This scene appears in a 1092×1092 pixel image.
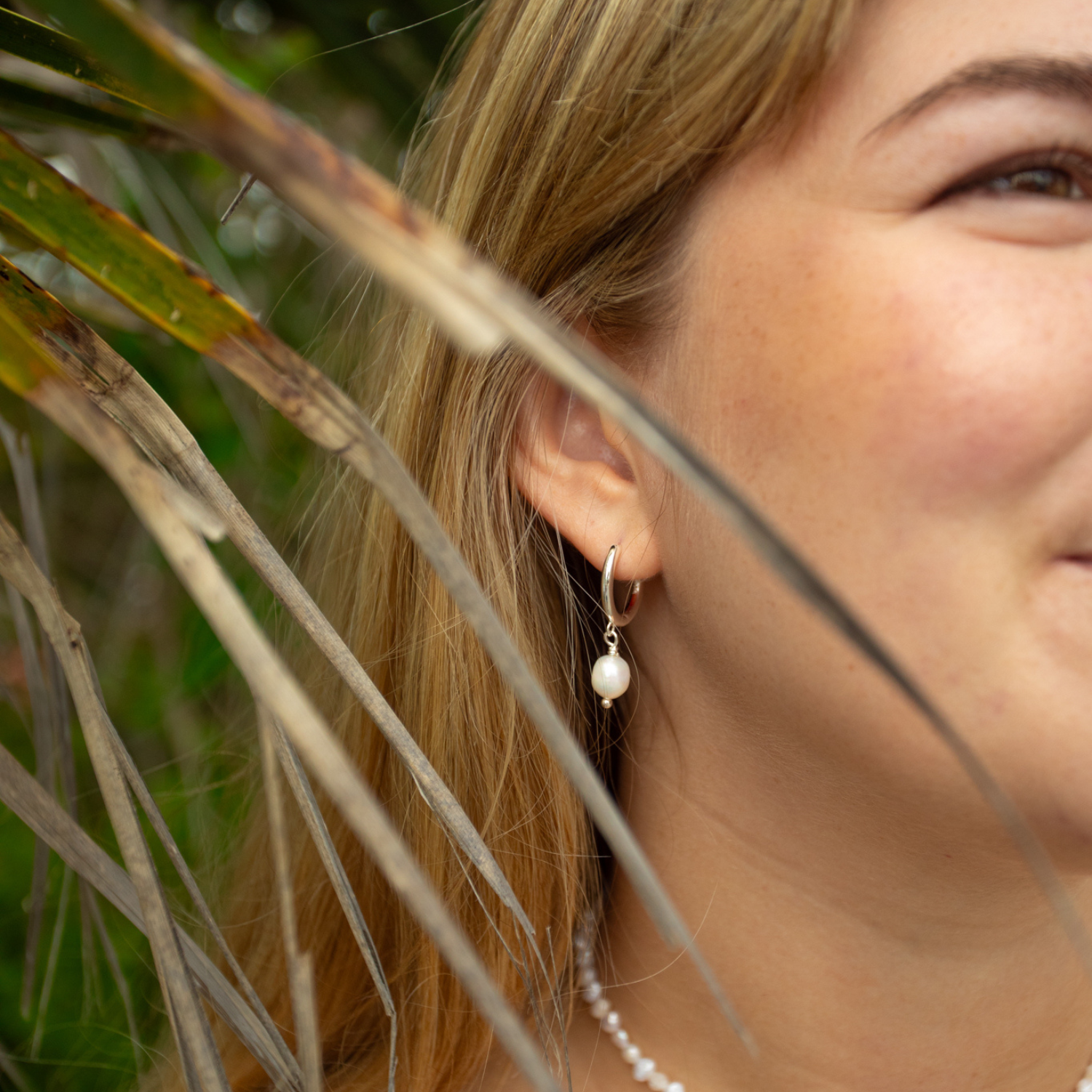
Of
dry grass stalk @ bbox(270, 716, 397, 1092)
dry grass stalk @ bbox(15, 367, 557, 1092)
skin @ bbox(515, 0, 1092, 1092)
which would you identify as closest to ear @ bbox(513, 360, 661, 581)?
skin @ bbox(515, 0, 1092, 1092)

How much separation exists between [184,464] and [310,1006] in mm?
266

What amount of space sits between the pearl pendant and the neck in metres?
0.09

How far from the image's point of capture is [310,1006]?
0.45 metres

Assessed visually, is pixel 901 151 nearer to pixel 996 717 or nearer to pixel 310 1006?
pixel 996 717

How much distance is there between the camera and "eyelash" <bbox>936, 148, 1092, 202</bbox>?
2.51 ft

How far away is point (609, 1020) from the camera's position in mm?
1108

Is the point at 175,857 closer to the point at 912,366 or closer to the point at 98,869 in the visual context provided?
the point at 98,869

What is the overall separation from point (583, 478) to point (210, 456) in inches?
31.0

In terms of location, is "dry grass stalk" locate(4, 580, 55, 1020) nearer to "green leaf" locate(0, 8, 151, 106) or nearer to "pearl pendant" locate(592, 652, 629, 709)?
"green leaf" locate(0, 8, 151, 106)

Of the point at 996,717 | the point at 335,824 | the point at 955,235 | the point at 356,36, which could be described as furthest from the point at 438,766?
the point at 356,36

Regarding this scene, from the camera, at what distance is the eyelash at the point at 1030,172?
766 millimetres

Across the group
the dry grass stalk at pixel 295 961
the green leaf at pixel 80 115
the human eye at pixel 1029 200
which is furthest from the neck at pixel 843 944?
the green leaf at pixel 80 115

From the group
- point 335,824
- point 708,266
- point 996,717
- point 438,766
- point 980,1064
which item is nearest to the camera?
point 996,717

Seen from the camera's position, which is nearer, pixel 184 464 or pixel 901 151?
pixel 184 464
